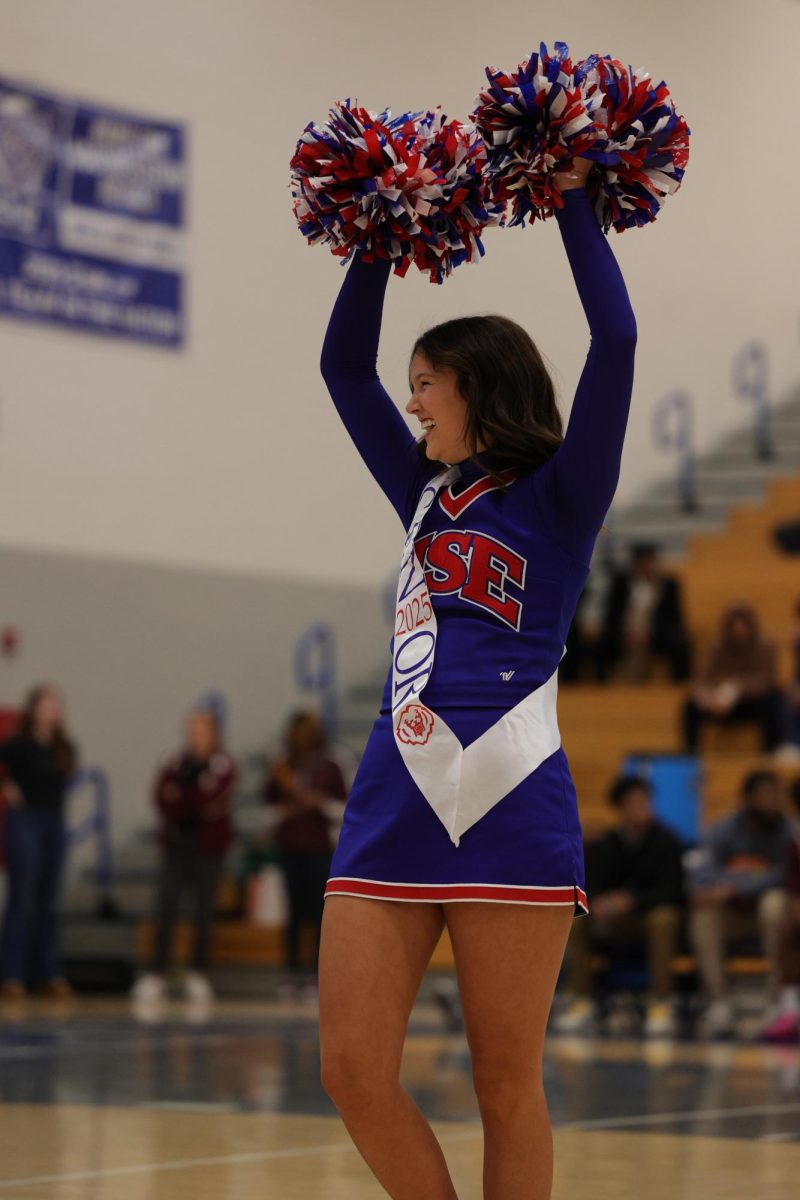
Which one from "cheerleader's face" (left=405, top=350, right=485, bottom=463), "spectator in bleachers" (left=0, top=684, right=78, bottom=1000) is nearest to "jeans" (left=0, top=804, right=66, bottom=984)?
"spectator in bleachers" (left=0, top=684, right=78, bottom=1000)

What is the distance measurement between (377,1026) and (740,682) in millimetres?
11211

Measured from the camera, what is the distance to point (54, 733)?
1312 cm

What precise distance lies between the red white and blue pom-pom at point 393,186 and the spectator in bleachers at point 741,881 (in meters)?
7.84

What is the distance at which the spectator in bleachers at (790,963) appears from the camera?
1012 centimetres

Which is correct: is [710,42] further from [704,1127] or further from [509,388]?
[509,388]

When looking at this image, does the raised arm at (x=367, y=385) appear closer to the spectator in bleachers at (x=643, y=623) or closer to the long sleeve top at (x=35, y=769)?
the long sleeve top at (x=35, y=769)

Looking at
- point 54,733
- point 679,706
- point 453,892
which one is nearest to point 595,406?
point 453,892

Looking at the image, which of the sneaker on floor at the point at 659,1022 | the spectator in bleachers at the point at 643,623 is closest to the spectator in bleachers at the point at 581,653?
the spectator in bleachers at the point at 643,623

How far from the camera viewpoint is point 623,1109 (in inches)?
275

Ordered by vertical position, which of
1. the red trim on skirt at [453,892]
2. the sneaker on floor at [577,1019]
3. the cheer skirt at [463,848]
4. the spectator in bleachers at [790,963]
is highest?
the cheer skirt at [463,848]

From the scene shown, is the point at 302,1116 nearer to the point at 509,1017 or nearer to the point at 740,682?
the point at 509,1017

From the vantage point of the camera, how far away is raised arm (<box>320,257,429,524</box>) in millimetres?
3379

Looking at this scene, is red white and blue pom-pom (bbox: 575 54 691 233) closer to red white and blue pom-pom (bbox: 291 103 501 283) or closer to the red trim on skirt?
red white and blue pom-pom (bbox: 291 103 501 283)

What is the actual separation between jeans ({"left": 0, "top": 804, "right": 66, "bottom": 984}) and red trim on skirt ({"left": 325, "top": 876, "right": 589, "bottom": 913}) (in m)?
10.4
